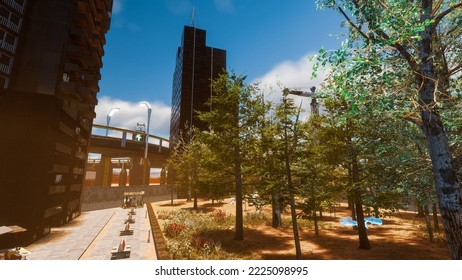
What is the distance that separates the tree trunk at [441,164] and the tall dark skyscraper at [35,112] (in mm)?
18528

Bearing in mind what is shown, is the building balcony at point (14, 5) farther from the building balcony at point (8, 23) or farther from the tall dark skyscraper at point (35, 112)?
the building balcony at point (8, 23)

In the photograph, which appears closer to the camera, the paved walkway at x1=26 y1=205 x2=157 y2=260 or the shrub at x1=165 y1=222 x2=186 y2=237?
the paved walkway at x1=26 y1=205 x2=157 y2=260

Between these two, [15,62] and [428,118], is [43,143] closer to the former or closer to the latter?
[15,62]

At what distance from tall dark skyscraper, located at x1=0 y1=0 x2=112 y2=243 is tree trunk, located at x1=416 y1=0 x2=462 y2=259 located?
1853cm

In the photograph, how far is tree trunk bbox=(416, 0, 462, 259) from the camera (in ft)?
20.6

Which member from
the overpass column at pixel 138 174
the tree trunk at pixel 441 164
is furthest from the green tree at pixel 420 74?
the overpass column at pixel 138 174

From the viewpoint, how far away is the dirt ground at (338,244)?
12.5 meters

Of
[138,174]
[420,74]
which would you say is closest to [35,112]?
[420,74]

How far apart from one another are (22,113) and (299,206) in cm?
1653

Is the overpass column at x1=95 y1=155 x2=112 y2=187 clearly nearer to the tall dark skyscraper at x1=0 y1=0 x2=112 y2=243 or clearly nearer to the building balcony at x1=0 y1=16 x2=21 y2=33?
the tall dark skyscraper at x1=0 y1=0 x2=112 y2=243

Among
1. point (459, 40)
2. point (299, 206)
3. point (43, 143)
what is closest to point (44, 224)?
point (43, 143)

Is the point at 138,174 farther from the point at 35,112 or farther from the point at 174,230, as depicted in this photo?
the point at 35,112

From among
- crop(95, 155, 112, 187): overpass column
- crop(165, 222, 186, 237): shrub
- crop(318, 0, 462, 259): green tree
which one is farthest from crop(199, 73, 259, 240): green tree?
crop(95, 155, 112, 187): overpass column

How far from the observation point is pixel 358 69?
5973mm
